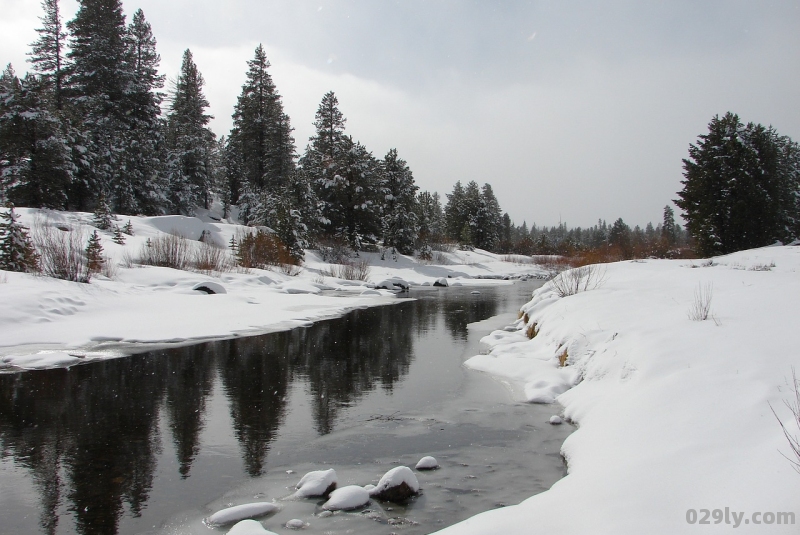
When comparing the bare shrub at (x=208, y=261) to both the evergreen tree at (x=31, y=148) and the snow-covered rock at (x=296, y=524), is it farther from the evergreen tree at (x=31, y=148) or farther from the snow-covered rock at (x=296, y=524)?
the snow-covered rock at (x=296, y=524)

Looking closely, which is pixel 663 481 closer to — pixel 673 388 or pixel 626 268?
pixel 673 388

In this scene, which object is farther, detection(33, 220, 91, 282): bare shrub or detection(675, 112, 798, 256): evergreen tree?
detection(675, 112, 798, 256): evergreen tree

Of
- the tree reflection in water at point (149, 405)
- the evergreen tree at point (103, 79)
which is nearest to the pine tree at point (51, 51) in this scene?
the evergreen tree at point (103, 79)

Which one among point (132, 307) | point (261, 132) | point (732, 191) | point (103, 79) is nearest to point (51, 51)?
point (103, 79)

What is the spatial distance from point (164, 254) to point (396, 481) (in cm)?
1980

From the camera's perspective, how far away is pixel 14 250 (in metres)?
14.1

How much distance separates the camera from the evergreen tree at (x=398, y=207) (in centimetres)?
4475

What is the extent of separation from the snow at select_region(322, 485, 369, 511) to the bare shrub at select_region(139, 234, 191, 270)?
19.3 m

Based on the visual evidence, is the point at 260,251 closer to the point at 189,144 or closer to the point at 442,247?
the point at 189,144

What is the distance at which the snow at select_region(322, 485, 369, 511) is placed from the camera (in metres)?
4.10

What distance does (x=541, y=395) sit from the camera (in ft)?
24.3

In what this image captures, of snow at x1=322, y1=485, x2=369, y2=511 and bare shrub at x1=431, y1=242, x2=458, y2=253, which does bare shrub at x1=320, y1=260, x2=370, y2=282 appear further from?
snow at x1=322, y1=485, x2=369, y2=511

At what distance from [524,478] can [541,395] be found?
2855 millimetres

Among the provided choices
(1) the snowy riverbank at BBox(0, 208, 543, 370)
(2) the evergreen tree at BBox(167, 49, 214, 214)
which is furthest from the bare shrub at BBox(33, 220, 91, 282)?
(2) the evergreen tree at BBox(167, 49, 214, 214)
